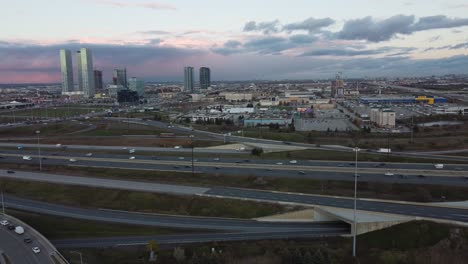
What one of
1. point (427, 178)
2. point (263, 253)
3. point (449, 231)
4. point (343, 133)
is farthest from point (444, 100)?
point (263, 253)

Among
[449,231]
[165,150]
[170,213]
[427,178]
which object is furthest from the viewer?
[165,150]

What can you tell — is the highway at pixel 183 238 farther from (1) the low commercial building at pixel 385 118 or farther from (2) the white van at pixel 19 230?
(1) the low commercial building at pixel 385 118

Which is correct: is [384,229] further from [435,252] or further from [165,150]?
[165,150]

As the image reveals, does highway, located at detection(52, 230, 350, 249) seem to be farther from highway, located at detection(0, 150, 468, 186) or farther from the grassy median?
highway, located at detection(0, 150, 468, 186)

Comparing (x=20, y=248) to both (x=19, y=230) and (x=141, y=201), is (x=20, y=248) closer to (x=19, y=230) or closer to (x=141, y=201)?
(x=19, y=230)

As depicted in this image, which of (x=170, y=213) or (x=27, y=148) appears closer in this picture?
(x=170, y=213)

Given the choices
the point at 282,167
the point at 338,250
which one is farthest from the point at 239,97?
the point at 338,250
